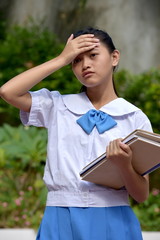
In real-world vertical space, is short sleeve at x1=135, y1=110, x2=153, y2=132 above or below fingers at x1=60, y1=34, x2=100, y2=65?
below

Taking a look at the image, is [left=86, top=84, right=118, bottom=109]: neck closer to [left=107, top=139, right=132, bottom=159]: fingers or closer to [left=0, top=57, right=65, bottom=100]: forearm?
[left=0, top=57, right=65, bottom=100]: forearm

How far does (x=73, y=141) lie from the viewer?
2.03 metres

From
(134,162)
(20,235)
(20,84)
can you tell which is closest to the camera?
(134,162)

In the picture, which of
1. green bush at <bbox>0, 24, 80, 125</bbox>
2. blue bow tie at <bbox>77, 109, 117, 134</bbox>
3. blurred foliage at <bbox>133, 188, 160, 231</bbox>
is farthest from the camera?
green bush at <bbox>0, 24, 80, 125</bbox>

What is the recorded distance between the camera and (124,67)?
6344 mm

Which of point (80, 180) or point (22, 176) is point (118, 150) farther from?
point (22, 176)

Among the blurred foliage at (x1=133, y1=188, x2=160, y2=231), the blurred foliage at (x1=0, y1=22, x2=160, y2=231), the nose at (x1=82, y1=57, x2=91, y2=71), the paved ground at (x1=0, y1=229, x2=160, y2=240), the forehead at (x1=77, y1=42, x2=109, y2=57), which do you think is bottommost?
the blurred foliage at (x1=133, y1=188, x2=160, y2=231)

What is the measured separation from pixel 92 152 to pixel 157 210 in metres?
2.84

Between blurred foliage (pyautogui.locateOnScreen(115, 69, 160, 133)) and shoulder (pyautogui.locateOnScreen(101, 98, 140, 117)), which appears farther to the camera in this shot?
blurred foliage (pyautogui.locateOnScreen(115, 69, 160, 133))

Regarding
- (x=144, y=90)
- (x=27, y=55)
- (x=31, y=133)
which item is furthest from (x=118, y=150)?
(x=27, y=55)

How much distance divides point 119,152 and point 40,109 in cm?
42

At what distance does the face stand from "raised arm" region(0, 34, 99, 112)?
35 millimetres

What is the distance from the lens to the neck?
216 cm

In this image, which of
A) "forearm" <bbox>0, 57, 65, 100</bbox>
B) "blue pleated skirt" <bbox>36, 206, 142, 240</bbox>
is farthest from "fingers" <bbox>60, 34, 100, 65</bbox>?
"blue pleated skirt" <bbox>36, 206, 142, 240</bbox>
